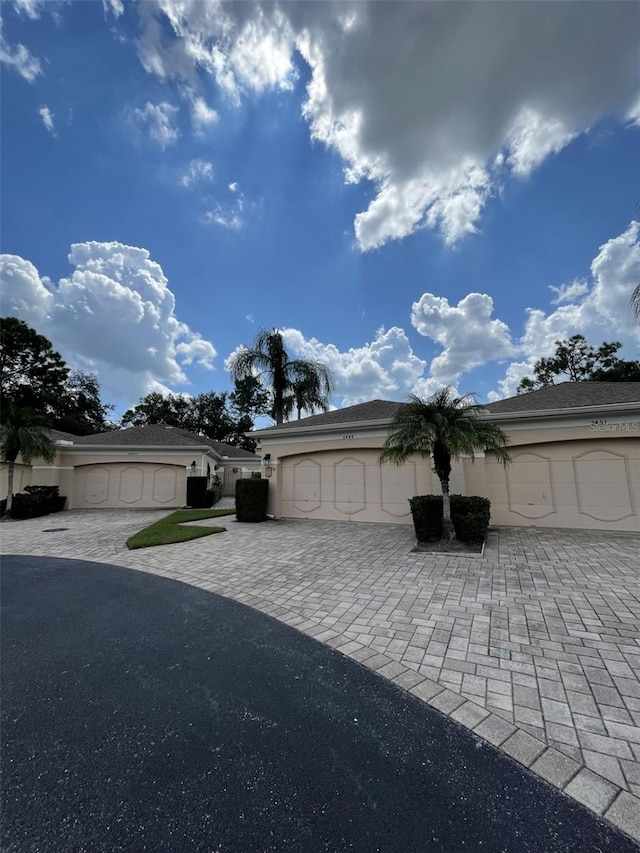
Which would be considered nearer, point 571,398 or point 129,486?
point 571,398

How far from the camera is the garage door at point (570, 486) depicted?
902 cm

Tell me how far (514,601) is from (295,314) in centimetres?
1582

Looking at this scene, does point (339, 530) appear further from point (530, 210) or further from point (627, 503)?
point (530, 210)

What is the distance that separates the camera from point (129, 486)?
58.4ft

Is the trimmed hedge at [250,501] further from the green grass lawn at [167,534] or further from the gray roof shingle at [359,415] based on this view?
the gray roof shingle at [359,415]

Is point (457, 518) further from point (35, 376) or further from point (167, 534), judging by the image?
point (35, 376)

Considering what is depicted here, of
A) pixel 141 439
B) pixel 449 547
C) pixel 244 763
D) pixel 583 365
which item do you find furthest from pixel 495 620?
pixel 583 365

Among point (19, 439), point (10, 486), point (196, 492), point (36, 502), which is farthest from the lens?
point (196, 492)

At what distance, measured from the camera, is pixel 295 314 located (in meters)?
17.6

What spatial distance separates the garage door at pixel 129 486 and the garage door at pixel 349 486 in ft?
26.0

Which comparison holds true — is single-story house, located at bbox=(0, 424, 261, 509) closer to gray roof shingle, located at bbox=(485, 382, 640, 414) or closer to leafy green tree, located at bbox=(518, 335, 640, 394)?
gray roof shingle, located at bbox=(485, 382, 640, 414)

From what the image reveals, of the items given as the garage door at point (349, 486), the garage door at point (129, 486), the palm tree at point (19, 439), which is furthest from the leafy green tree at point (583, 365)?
the palm tree at point (19, 439)

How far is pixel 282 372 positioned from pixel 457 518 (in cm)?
1419

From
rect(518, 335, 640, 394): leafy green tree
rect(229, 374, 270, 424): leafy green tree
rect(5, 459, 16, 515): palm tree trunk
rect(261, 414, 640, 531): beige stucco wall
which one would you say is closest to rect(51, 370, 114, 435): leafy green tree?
rect(229, 374, 270, 424): leafy green tree
